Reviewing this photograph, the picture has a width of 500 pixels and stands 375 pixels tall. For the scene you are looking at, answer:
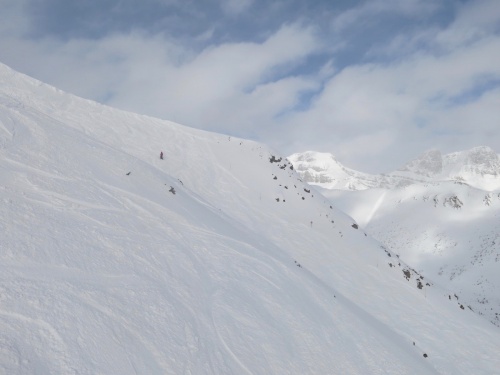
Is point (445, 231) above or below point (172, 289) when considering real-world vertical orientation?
above

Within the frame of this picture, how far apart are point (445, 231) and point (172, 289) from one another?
179ft

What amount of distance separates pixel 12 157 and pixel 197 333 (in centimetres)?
693

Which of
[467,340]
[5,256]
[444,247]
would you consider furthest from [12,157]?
[444,247]

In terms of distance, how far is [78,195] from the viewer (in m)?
8.56

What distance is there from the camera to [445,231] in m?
51.1

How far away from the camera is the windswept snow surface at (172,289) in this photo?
470 cm

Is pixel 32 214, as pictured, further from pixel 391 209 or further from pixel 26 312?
pixel 391 209

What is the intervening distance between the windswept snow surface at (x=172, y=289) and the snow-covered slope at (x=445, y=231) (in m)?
23.6

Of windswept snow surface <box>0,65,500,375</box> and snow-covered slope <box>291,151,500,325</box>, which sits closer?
windswept snow surface <box>0,65,500,375</box>

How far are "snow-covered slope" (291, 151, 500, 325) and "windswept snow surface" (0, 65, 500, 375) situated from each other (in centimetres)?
2358

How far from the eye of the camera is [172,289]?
6703 mm

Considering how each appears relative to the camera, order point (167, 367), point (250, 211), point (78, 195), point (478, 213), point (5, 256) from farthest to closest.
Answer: point (478, 213), point (250, 211), point (78, 195), point (5, 256), point (167, 367)

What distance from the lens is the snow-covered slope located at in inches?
1518

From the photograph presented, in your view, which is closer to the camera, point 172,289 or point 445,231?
point 172,289
